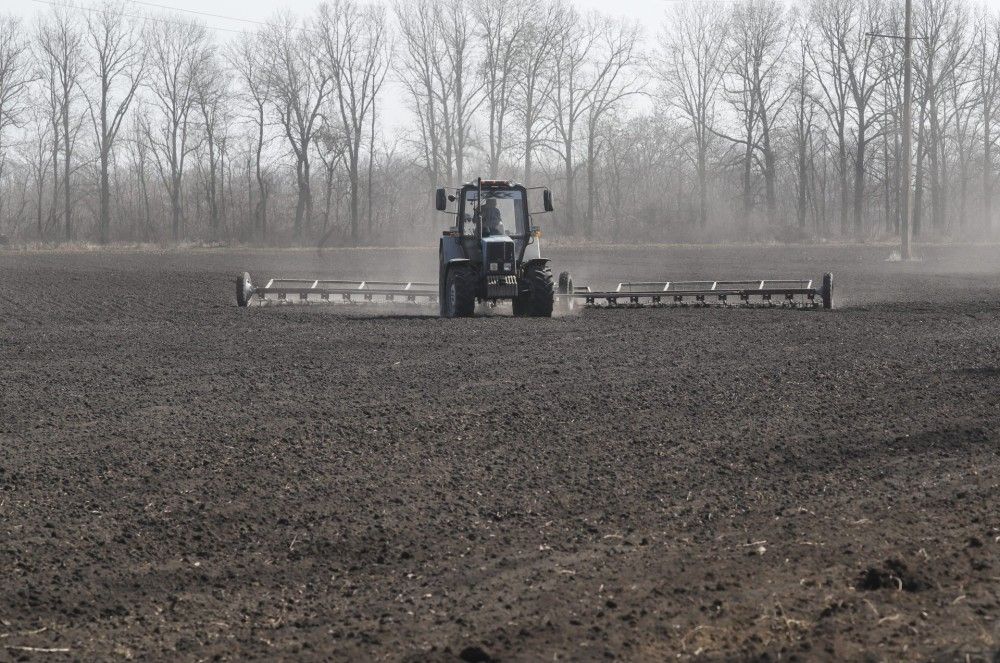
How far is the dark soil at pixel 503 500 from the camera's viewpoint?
4.95 meters

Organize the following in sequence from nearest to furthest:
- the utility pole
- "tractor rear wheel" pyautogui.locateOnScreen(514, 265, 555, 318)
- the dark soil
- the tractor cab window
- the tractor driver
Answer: the dark soil < "tractor rear wheel" pyautogui.locateOnScreen(514, 265, 555, 318) < the tractor driver < the tractor cab window < the utility pole

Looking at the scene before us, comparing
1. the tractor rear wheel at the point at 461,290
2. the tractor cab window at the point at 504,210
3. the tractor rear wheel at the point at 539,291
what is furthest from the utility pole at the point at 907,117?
the tractor rear wheel at the point at 461,290

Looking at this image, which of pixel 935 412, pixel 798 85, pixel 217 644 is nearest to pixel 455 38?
pixel 798 85

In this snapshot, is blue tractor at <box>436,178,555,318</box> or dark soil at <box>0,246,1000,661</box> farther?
blue tractor at <box>436,178,555,318</box>

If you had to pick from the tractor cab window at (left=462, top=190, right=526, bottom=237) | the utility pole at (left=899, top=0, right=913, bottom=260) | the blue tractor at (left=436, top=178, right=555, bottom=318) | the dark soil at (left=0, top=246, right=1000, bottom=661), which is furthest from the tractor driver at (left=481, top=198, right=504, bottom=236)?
the utility pole at (left=899, top=0, right=913, bottom=260)

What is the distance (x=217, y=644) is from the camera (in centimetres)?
491

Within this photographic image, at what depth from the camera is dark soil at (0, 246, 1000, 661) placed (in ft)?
16.3

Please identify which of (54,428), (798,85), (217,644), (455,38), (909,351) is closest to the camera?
(217,644)

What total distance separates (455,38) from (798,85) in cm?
2054

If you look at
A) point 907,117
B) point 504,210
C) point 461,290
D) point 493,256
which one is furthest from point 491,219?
point 907,117

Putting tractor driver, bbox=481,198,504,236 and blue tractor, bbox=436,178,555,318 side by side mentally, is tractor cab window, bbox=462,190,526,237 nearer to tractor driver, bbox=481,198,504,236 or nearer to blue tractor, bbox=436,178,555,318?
blue tractor, bbox=436,178,555,318

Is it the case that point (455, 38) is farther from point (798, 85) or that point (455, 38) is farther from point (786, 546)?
point (786, 546)

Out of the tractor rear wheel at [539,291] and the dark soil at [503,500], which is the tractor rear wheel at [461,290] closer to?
the tractor rear wheel at [539,291]

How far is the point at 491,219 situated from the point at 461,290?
129 cm
